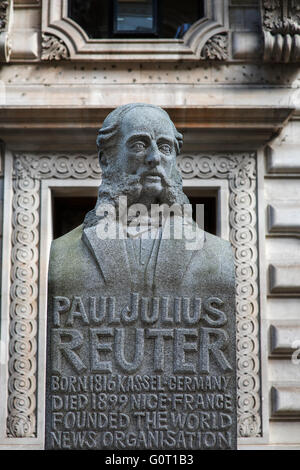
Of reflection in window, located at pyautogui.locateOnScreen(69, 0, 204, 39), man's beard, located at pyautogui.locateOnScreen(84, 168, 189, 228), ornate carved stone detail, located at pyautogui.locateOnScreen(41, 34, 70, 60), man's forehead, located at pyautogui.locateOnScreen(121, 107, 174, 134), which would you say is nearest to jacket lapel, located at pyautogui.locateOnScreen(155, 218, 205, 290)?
man's beard, located at pyautogui.locateOnScreen(84, 168, 189, 228)

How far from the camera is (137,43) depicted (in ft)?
45.4

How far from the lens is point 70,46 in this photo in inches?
541

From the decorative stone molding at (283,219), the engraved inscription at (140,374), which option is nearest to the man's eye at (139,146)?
the engraved inscription at (140,374)

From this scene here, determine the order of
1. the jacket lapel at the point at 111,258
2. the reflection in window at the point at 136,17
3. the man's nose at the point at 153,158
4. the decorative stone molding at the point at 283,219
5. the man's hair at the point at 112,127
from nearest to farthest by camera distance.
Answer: the jacket lapel at the point at 111,258 → the man's nose at the point at 153,158 → the man's hair at the point at 112,127 → the decorative stone molding at the point at 283,219 → the reflection in window at the point at 136,17

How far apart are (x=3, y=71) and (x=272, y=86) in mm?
3320

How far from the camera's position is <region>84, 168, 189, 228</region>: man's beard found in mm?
7879

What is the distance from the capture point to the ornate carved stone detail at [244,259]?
12828 millimetres

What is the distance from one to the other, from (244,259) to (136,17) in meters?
3.59

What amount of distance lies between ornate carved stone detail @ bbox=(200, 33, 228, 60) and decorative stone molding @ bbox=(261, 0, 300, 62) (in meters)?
0.52

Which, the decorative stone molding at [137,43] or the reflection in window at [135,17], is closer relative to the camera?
the decorative stone molding at [137,43]

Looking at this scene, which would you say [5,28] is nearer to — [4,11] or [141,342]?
[4,11]

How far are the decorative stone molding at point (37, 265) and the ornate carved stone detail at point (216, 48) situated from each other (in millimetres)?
1244

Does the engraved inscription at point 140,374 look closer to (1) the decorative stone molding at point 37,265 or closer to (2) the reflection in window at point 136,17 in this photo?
(1) the decorative stone molding at point 37,265

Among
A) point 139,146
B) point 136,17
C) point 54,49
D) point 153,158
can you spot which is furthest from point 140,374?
point 136,17
